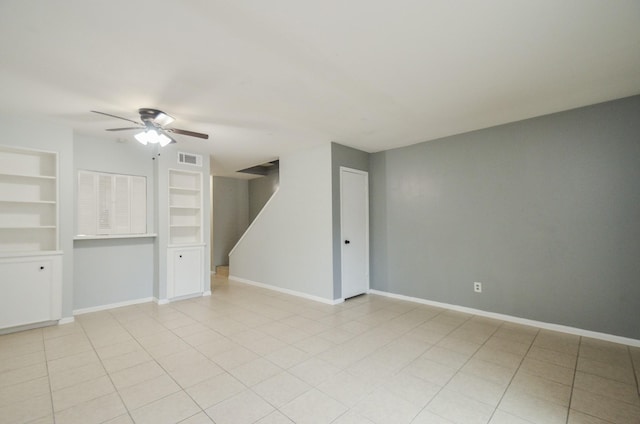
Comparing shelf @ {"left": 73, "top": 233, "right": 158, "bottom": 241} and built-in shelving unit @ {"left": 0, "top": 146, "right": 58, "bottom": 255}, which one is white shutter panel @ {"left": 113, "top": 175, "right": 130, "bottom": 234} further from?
built-in shelving unit @ {"left": 0, "top": 146, "right": 58, "bottom": 255}

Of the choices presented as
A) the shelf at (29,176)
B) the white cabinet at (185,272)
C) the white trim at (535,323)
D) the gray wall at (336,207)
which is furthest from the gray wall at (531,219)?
the shelf at (29,176)

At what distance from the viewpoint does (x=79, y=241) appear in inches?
159

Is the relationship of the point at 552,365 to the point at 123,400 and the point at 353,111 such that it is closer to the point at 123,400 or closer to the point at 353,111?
the point at 353,111

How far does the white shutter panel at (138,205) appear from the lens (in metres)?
4.50

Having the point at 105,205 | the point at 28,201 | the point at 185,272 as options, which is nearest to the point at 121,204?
the point at 105,205

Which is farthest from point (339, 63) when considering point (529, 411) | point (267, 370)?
point (529, 411)

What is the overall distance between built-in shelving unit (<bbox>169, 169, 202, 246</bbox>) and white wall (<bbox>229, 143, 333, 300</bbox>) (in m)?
1.21

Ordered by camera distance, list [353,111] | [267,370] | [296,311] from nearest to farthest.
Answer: [267,370] → [353,111] → [296,311]

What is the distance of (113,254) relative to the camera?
4340 millimetres

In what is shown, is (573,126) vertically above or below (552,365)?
above

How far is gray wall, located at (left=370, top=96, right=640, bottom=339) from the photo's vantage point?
3031 millimetres

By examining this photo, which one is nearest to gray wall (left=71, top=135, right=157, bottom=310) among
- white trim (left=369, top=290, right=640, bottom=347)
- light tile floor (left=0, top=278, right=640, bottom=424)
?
light tile floor (left=0, top=278, right=640, bottom=424)

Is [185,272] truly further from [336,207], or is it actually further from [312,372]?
[312,372]

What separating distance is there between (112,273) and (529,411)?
5236 millimetres
